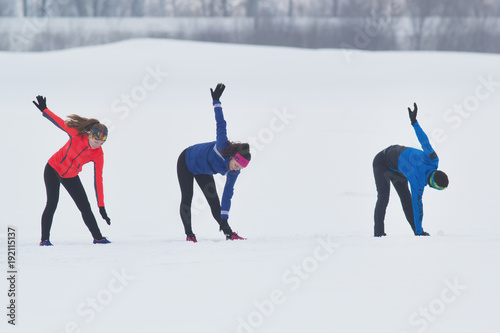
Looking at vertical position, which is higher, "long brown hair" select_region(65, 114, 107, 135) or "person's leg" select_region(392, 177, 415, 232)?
"long brown hair" select_region(65, 114, 107, 135)

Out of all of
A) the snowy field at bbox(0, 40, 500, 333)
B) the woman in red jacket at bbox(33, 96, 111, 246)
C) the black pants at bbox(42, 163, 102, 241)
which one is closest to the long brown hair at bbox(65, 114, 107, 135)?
the woman in red jacket at bbox(33, 96, 111, 246)

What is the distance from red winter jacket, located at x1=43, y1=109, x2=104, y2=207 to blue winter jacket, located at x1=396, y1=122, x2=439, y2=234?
2764 mm

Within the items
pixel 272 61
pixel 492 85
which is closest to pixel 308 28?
pixel 272 61

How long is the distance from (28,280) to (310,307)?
1819 mm

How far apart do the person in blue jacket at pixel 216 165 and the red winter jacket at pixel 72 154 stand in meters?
0.75

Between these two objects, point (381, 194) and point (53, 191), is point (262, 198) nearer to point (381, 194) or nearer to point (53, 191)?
point (381, 194)

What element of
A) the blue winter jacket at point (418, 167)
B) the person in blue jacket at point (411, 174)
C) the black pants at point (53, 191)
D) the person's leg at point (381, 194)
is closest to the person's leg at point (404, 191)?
the person in blue jacket at point (411, 174)

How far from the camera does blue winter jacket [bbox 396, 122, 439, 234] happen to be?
5004 mm

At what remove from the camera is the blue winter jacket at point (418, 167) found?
16.4 feet

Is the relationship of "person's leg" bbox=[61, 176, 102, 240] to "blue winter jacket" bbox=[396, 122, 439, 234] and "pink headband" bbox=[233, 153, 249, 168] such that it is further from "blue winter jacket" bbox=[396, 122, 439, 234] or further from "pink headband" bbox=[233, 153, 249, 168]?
"blue winter jacket" bbox=[396, 122, 439, 234]

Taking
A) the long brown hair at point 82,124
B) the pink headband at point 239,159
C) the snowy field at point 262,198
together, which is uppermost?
the long brown hair at point 82,124

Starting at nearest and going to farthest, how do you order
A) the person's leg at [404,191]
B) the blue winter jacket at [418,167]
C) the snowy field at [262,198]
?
the snowy field at [262,198], the blue winter jacket at [418,167], the person's leg at [404,191]

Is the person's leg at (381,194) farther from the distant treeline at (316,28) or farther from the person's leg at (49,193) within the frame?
the distant treeline at (316,28)

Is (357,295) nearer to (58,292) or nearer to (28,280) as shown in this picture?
(58,292)
